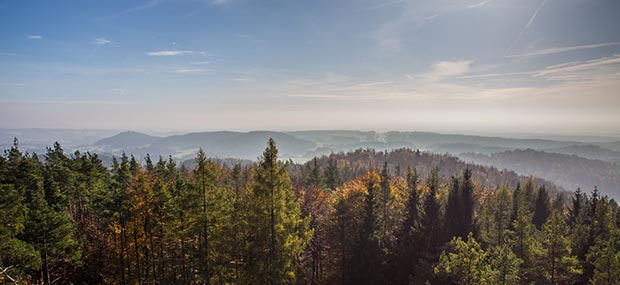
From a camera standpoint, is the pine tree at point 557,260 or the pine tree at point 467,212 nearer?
the pine tree at point 557,260

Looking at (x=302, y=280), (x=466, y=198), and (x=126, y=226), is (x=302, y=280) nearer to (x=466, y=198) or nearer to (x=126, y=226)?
(x=126, y=226)

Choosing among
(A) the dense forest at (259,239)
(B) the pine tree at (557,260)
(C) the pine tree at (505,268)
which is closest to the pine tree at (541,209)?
(A) the dense forest at (259,239)

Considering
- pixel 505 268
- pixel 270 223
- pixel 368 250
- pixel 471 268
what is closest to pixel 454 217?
pixel 368 250

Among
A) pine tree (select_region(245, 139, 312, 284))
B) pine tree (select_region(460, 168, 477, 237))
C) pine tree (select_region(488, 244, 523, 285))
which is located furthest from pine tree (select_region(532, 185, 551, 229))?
pine tree (select_region(245, 139, 312, 284))

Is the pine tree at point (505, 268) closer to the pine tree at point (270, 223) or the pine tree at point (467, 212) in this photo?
the pine tree at point (467, 212)

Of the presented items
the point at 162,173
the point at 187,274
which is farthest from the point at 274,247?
the point at 162,173

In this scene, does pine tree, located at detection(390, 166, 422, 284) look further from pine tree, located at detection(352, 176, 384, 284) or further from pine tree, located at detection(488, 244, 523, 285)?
pine tree, located at detection(488, 244, 523, 285)

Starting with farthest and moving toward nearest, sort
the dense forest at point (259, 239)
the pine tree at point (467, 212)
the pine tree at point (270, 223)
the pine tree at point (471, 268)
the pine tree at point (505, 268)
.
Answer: the pine tree at point (467, 212), the pine tree at point (270, 223), the dense forest at point (259, 239), the pine tree at point (505, 268), the pine tree at point (471, 268)

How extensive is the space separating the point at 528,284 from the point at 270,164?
2391 cm

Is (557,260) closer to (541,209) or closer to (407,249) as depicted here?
(407,249)

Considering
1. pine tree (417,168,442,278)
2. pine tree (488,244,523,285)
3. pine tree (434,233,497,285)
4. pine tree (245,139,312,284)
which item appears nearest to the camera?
pine tree (434,233,497,285)

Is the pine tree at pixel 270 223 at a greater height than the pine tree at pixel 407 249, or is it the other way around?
the pine tree at pixel 270 223

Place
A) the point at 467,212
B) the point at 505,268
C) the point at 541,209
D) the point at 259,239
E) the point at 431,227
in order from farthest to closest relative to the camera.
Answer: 1. the point at 541,209
2. the point at 431,227
3. the point at 467,212
4. the point at 259,239
5. the point at 505,268

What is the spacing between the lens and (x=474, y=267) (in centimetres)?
1850
